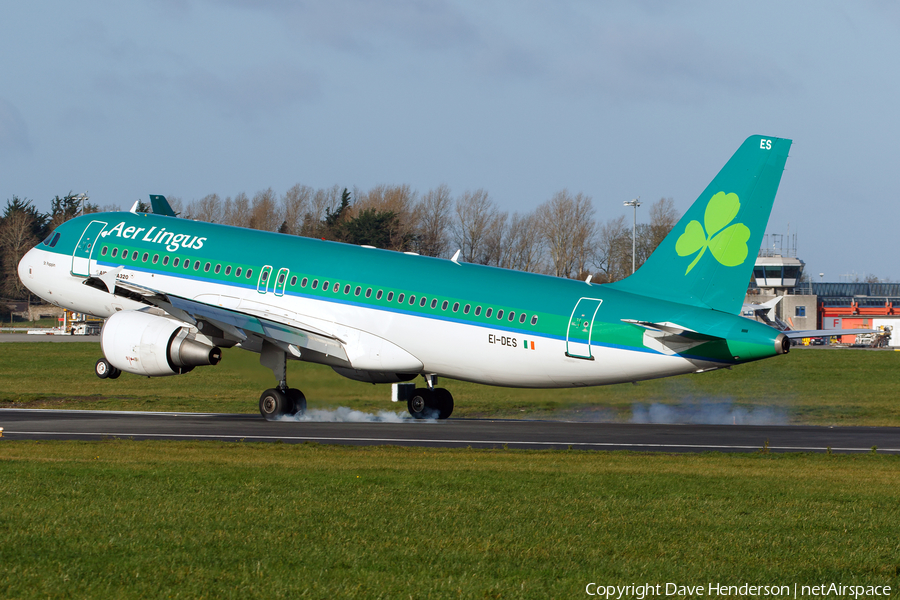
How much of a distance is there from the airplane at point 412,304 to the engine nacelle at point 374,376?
2.5 inches

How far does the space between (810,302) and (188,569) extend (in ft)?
504

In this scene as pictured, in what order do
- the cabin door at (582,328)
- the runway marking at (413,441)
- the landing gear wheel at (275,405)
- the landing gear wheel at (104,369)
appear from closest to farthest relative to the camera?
the runway marking at (413,441), the cabin door at (582,328), the landing gear wheel at (275,405), the landing gear wheel at (104,369)

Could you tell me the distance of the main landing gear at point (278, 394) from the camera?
29.4 metres

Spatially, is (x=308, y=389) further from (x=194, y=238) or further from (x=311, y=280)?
(x=194, y=238)

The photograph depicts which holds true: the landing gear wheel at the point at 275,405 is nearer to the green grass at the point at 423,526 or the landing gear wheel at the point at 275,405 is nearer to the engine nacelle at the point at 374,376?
the engine nacelle at the point at 374,376

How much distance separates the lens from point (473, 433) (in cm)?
2567

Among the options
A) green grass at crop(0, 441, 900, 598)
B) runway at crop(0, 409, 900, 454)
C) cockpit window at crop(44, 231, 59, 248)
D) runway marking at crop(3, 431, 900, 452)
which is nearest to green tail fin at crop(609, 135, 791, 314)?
runway at crop(0, 409, 900, 454)

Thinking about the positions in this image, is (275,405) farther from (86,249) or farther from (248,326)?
(86,249)

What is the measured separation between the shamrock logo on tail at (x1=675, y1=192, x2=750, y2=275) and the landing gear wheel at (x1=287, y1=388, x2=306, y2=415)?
11.9 meters

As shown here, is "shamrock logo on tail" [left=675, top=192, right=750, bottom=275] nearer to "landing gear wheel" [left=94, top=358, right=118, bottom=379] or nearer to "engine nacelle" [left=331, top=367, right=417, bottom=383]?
"engine nacelle" [left=331, top=367, right=417, bottom=383]

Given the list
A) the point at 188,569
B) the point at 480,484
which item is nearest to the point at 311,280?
the point at 480,484

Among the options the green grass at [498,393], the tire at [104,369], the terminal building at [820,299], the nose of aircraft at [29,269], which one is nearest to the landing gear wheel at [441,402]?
the green grass at [498,393]

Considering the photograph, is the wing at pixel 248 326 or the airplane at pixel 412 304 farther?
the wing at pixel 248 326

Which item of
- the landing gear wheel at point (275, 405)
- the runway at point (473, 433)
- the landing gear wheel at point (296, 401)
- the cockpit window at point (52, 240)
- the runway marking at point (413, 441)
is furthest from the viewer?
the cockpit window at point (52, 240)
